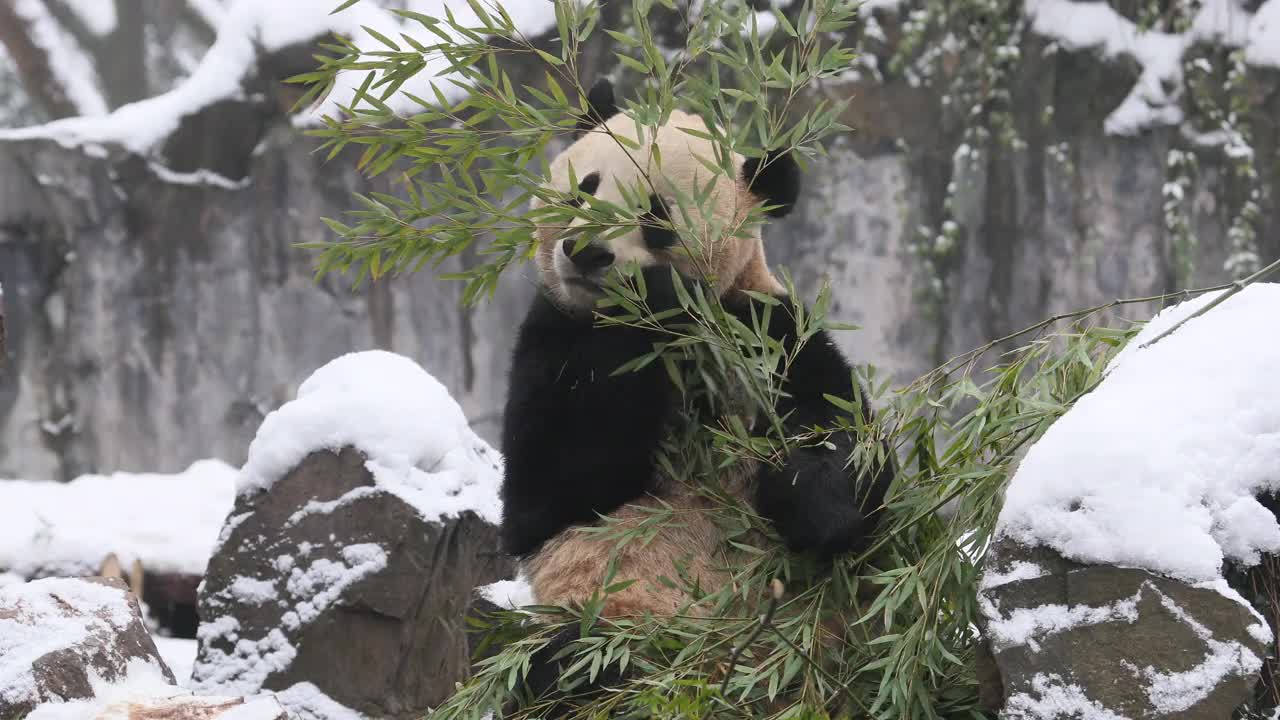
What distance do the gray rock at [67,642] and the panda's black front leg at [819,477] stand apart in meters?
1.41

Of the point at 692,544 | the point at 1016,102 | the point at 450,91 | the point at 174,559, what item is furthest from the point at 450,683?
the point at 1016,102

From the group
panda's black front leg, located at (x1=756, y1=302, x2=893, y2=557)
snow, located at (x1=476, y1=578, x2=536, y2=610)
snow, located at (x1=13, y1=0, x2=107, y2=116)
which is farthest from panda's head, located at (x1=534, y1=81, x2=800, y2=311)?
snow, located at (x1=13, y1=0, x2=107, y2=116)

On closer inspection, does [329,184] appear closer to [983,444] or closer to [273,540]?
[273,540]

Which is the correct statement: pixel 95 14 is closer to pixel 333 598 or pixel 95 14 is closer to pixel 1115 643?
pixel 333 598

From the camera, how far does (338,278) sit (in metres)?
6.93

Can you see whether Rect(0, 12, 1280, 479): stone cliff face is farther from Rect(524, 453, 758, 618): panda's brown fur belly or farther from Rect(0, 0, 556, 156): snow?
Rect(524, 453, 758, 618): panda's brown fur belly

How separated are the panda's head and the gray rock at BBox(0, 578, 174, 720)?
1.21 metres

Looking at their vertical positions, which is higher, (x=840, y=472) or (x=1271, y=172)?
(x=1271, y=172)

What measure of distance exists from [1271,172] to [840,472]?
5.25 metres

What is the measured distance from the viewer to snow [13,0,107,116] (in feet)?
34.2

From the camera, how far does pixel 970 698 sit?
1.86 m

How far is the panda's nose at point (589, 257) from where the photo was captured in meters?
2.14

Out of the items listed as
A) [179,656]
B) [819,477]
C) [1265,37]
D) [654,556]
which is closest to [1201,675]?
[819,477]

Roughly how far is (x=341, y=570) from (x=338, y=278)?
3.91 metres
